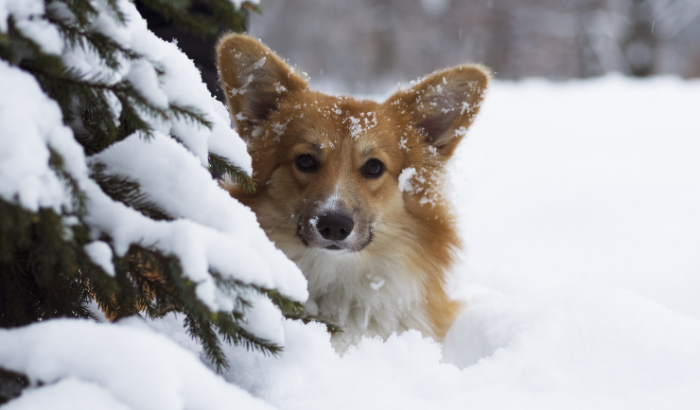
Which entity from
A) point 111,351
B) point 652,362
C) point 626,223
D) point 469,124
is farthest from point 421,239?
point 626,223

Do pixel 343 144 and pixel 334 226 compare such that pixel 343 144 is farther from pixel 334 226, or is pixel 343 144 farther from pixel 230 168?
pixel 230 168

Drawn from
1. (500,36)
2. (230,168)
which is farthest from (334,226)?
(500,36)

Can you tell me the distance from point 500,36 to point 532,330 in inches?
863

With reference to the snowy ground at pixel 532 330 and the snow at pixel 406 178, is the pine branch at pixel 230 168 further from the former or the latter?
the snow at pixel 406 178

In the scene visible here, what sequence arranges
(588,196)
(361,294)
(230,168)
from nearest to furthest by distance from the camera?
(230,168), (361,294), (588,196)

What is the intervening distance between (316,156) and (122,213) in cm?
176

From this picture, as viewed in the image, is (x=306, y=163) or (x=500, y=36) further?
(x=500, y=36)

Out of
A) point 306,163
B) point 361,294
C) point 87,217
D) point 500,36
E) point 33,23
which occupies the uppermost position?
point 500,36

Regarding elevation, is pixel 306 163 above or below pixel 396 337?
above

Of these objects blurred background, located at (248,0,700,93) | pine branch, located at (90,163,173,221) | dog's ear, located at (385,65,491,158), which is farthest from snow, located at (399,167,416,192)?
blurred background, located at (248,0,700,93)

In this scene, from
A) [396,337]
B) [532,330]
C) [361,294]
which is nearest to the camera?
[532,330]

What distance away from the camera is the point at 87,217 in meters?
1.22

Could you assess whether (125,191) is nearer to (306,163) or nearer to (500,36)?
(306,163)

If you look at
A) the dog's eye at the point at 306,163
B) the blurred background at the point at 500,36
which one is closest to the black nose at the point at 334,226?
the dog's eye at the point at 306,163
